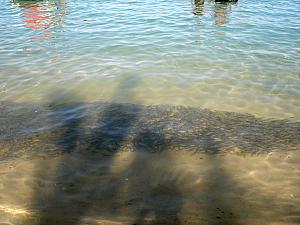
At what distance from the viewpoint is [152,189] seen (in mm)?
4320

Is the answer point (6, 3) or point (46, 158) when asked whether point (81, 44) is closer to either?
point (46, 158)

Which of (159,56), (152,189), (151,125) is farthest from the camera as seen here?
(159,56)

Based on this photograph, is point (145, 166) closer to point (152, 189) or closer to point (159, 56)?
point (152, 189)

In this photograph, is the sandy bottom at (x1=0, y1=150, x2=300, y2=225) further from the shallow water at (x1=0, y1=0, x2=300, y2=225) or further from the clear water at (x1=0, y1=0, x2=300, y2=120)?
the clear water at (x1=0, y1=0, x2=300, y2=120)

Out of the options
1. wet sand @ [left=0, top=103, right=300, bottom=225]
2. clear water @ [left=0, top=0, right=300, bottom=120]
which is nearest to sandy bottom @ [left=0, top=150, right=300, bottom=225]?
wet sand @ [left=0, top=103, right=300, bottom=225]

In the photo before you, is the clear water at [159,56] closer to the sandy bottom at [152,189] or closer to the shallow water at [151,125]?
the shallow water at [151,125]

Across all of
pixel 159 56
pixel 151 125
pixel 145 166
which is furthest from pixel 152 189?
pixel 159 56

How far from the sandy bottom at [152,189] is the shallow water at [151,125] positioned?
16 mm

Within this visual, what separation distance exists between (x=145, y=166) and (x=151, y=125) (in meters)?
1.41

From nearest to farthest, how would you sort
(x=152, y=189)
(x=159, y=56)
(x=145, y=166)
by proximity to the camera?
(x=152, y=189), (x=145, y=166), (x=159, y=56)

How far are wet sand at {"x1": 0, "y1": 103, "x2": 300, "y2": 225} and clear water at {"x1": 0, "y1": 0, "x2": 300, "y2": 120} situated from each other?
85 cm

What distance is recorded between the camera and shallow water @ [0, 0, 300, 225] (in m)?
4.03

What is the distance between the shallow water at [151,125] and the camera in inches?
159

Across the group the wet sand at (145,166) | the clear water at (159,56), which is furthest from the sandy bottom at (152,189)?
the clear water at (159,56)
